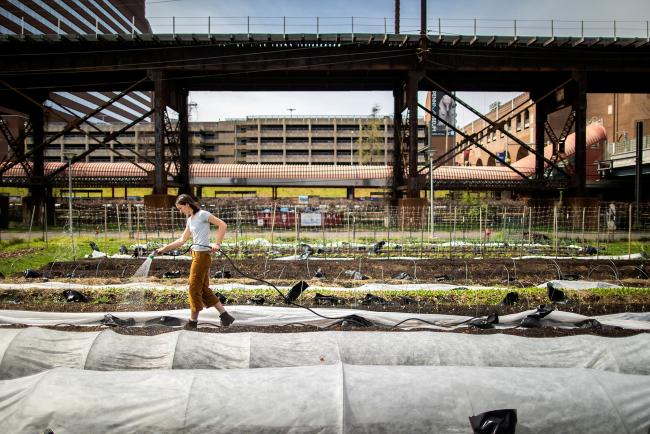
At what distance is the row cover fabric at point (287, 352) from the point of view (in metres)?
4.62

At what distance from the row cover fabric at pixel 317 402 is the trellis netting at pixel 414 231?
1070 cm

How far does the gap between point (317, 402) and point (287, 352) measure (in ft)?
4.01

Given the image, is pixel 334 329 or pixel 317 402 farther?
pixel 334 329

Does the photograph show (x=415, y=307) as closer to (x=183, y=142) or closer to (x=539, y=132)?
(x=183, y=142)

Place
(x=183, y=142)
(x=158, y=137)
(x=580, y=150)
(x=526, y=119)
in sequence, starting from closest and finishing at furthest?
(x=158, y=137) < (x=580, y=150) < (x=183, y=142) < (x=526, y=119)

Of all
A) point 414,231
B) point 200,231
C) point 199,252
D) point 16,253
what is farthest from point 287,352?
point 414,231

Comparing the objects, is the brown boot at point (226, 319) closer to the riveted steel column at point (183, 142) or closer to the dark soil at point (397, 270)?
the dark soil at point (397, 270)

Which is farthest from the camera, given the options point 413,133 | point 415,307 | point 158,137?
point 413,133

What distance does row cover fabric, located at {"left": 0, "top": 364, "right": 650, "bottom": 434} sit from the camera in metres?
3.54

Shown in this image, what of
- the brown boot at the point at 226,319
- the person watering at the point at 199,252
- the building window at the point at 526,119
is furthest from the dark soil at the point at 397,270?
the building window at the point at 526,119

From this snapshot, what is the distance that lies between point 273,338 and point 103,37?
23.1m

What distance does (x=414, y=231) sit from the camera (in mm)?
22297

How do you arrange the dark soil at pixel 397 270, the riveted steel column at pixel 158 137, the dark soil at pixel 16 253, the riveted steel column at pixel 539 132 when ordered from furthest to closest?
the riveted steel column at pixel 539 132 < the riveted steel column at pixel 158 137 < the dark soil at pixel 16 253 < the dark soil at pixel 397 270

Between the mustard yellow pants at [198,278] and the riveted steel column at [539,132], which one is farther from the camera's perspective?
the riveted steel column at [539,132]
